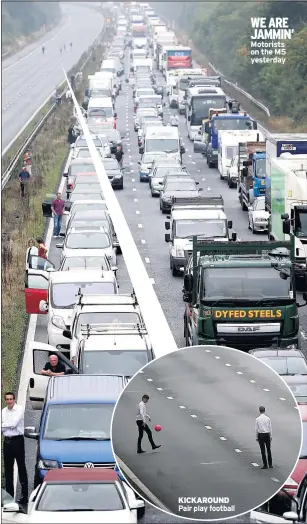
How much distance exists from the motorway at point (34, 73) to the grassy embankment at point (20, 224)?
2599mm

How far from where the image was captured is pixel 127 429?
10.5 m

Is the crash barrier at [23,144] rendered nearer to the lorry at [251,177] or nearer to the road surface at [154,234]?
the road surface at [154,234]

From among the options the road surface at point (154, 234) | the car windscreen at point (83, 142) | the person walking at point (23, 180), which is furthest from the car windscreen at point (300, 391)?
the car windscreen at point (83, 142)

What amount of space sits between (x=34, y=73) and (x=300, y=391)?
110 m

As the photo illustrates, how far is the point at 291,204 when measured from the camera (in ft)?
108

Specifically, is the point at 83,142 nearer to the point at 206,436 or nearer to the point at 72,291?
the point at 72,291

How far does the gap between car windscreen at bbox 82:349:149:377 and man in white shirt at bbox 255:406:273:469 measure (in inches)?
359

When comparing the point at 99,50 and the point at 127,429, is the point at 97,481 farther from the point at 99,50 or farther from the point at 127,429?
the point at 99,50

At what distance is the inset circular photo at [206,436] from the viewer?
33.4ft

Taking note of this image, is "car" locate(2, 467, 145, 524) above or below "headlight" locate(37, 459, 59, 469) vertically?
above

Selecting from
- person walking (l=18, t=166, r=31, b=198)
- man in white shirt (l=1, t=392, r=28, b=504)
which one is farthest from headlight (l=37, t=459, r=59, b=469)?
person walking (l=18, t=166, r=31, b=198)

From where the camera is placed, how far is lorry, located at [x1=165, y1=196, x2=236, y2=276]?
34094 mm

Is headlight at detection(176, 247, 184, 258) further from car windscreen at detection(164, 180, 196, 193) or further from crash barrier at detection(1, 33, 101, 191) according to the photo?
crash barrier at detection(1, 33, 101, 191)

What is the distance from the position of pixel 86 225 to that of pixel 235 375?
25.0 metres
